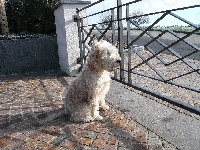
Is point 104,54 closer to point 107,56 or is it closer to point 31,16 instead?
point 107,56

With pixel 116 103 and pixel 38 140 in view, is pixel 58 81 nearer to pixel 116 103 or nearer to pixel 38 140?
pixel 116 103

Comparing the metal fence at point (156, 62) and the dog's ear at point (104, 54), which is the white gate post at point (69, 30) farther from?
the dog's ear at point (104, 54)

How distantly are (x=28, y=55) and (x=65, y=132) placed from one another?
635 centimetres

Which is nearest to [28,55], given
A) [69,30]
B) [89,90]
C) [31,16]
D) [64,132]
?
[69,30]

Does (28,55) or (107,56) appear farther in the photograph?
(28,55)

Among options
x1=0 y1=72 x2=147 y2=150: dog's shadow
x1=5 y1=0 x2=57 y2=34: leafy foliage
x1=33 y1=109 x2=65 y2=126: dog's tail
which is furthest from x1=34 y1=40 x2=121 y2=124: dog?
x1=5 y1=0 x2=57 y2=34: leafy foliage

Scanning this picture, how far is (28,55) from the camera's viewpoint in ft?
30.2

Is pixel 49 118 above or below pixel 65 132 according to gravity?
above

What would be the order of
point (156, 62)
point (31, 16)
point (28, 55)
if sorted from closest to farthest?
point (156, 62), point (28, 55), point (31, 16)

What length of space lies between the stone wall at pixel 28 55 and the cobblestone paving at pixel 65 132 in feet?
13.6

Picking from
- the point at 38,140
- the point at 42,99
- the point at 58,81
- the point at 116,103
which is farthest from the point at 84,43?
the point at 38,140

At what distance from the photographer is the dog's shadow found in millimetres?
3248

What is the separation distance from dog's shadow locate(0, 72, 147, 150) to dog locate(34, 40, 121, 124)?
0.47 feet

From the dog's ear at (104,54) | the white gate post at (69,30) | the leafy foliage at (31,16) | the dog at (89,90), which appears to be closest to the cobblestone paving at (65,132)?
the dog at (89,90)
